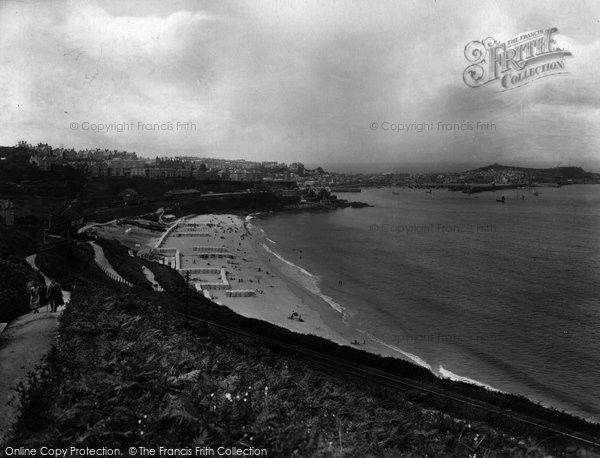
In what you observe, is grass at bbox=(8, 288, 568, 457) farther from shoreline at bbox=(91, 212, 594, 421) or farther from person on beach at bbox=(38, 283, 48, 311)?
shoreline at bbox=(91, 212, 594, 421)

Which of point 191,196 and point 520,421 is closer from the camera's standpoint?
point 520,421

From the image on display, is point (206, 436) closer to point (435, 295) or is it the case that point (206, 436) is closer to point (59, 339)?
point (59, 339)

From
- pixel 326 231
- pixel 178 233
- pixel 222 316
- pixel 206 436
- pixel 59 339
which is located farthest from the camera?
pixel 326 231

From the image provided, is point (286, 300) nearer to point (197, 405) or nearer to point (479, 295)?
point (479, 295)

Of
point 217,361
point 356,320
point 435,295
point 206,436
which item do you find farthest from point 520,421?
point 435,295

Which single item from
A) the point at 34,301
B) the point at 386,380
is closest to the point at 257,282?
the point at 386,380

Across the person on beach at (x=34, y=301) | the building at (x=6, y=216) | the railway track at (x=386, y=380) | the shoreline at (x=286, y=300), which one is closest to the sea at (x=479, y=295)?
the shoreline at (x=286, y=300)
